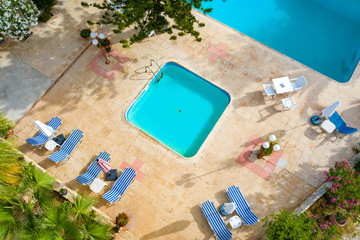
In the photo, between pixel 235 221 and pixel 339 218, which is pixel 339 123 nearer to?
pixel 339 218

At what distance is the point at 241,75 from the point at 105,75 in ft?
25.7

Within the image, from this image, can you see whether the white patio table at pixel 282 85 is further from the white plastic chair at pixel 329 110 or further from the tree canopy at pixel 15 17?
the tree canopy at pixel 15 17

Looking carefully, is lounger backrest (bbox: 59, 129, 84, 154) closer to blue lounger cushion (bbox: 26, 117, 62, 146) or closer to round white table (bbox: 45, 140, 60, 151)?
round white table (bbox: 45, 140, 60, 151)

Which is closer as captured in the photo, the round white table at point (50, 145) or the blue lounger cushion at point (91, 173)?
the blue lounger cushion at point (91, 173)

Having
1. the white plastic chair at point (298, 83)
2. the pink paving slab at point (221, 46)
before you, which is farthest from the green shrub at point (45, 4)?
the white plastic chair at point (298, 83)

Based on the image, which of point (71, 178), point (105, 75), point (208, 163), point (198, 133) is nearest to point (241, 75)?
point (198, 133)

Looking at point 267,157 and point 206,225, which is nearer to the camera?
point 206,225

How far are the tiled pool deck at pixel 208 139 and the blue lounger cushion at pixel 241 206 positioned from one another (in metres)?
0.48

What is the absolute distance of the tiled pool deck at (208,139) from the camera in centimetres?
1108

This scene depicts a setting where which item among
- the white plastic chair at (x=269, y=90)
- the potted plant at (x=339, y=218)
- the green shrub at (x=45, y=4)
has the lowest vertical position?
the potted plant at (x=339, y=218)

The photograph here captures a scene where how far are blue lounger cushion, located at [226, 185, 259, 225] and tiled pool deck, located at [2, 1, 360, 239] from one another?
48 centimetres

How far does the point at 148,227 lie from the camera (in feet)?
35.2

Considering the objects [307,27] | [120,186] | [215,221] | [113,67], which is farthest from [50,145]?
[307,27]

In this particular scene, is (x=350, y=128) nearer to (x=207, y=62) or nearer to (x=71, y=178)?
(x=207, y=62)
